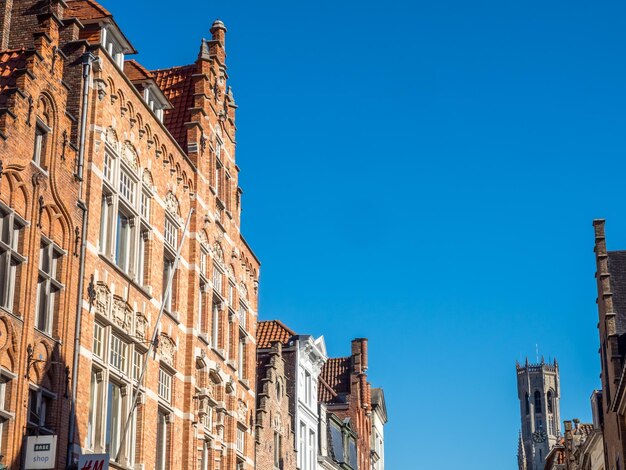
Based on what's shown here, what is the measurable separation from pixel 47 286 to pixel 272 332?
30477 mm

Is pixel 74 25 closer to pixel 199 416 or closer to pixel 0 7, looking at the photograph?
pixel 0 7

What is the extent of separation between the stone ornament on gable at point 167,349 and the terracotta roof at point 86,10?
29.7 feet

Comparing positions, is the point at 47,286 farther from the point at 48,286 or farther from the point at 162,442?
the point at 162,442

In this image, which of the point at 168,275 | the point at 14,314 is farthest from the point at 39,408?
the point at 168,275

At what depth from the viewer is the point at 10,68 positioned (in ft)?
84.0

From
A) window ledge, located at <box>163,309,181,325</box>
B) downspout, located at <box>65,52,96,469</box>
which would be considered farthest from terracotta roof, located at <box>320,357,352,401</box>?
downspout, located at <box>65,52,96,469</box>

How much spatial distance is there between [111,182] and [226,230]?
35.2 ft

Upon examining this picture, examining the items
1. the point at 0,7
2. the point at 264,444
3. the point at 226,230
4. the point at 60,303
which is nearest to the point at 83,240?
the point at 60,303

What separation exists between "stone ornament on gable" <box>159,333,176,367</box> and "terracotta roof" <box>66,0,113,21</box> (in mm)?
9064

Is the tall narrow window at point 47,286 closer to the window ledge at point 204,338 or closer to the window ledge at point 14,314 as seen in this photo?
the window ledge at point 14,314

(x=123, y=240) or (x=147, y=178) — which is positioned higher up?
(x=147, y=178)

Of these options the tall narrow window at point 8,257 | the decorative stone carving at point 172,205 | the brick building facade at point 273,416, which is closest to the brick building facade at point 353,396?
the brick building facade at point 273,416

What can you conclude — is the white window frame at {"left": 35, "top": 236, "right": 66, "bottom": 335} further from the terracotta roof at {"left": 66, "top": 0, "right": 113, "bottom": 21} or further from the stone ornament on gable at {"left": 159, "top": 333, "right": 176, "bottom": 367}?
the terracotta roof at {"left": 66, "top": 0, "right": 113, "bottom": 21}

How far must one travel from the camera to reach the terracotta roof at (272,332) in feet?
180
